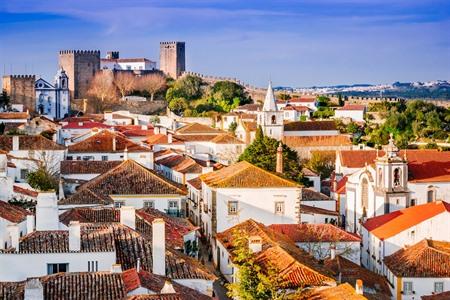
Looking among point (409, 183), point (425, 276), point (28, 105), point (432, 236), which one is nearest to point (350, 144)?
point (409, 183)

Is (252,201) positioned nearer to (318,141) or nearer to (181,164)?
(181,164)

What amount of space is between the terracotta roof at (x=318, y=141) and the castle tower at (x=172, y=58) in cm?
4176

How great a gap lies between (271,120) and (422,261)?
4159cm

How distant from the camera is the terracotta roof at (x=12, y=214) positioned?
89.8 feet

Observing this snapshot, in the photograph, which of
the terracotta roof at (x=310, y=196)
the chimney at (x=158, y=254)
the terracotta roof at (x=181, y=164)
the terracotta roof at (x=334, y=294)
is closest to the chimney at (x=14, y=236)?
the chimney at (x=158, y=254)

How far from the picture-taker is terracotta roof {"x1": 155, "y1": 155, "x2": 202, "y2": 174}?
5017 centimetres

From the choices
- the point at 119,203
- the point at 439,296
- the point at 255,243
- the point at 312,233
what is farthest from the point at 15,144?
the point at 439,296

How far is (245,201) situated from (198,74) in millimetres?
73077

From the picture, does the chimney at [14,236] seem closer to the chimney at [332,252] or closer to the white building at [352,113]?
the chimney at [332,252]

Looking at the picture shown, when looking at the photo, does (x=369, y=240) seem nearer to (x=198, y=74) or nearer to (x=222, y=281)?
(x=222, y=281)

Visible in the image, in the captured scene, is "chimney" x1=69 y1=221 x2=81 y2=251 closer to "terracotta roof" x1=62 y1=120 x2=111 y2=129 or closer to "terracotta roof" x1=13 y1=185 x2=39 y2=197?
"terracotta roof" x1=13 y1=185 x2=39 y2=197

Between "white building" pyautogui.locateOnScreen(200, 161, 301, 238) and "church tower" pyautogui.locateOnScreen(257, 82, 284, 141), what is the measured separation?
116ft

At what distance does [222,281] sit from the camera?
31094mm

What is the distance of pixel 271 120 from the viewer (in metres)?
74.4
